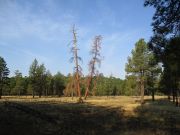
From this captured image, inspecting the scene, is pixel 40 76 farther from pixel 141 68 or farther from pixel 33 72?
pixel 141 68

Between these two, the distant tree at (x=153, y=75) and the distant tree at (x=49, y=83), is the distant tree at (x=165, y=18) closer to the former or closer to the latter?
the distant tree at (x=153, y=75)

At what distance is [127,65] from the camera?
6675cm

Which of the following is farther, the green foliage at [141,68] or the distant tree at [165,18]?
the green foliage at [141,68]

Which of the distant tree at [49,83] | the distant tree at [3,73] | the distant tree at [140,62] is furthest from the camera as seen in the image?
the distant tree at [49,83]

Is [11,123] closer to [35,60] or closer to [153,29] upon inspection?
[153,29]

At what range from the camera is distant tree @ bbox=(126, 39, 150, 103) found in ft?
212

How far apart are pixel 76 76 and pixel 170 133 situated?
30.0 m

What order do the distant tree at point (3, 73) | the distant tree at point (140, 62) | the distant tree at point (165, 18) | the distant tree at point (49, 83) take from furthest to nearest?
the distant tree at point (49, 83) → the distant tree at point (3, 73) → the distant tree at point (140, 62) → the distant tree at point (165, 18)

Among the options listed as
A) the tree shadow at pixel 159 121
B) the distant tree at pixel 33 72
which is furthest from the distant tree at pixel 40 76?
the tree shadow at pixel 159 121

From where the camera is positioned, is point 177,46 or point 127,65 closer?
point 177,46

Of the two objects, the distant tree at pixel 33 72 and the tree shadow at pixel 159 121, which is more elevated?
the distant tree at pixel 33 72

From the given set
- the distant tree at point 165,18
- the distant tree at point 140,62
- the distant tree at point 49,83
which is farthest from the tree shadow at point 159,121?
the distant tree at point 49,83

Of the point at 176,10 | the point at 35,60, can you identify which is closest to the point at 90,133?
the point at 176,10

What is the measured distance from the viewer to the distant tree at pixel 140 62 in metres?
64.5
